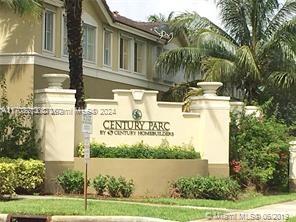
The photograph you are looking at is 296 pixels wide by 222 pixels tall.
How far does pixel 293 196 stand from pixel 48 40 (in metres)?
11.0

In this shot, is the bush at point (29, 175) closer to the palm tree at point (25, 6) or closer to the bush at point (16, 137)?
the bush at point (16, 137)

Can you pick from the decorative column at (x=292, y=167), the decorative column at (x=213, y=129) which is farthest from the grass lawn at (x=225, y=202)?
the decorative column at (x=292, y=167)

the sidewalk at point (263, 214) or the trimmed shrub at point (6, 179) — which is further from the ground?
the trimmed shrub at point (6, 179)

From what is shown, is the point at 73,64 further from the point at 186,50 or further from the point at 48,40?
the point at 186,50

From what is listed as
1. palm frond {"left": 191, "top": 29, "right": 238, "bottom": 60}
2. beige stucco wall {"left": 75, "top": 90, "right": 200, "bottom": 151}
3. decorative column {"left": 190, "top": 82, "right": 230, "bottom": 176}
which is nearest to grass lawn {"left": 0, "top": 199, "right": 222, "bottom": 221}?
beige stucco wall {"left": 75, "top": 90, "right": 200, "bottom": 151}

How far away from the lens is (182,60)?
104ft

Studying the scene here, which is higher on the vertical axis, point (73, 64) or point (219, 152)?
point (73, 64)

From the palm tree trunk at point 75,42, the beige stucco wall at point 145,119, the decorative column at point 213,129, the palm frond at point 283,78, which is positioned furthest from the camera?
the palm frond at point 283,78

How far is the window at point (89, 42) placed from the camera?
29531mm

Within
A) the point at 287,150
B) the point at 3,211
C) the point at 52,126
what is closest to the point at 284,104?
the point at 287,150

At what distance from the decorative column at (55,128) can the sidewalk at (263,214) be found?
6383mm

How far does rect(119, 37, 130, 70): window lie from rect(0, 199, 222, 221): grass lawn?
15.1m

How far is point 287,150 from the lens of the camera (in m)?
26.4

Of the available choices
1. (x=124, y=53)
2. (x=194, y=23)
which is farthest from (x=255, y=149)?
(x=124, y=53)
